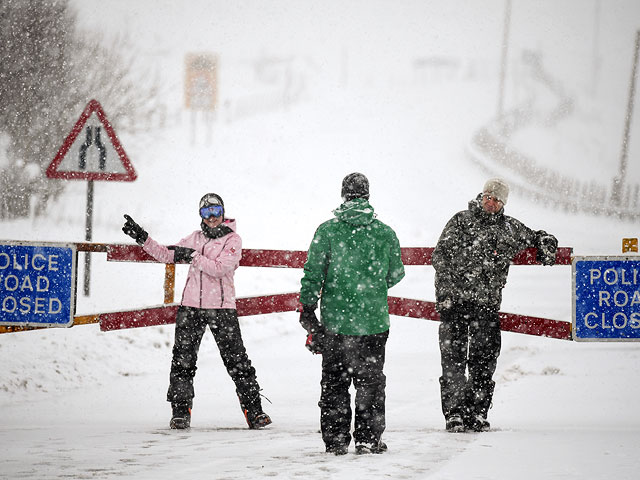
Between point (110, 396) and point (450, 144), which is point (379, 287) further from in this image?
point (450, 144)

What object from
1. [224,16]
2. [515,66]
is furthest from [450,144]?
[224,16]

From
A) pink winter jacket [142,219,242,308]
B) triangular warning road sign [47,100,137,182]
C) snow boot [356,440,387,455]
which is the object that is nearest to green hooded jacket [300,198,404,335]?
snow boot [356,440,387,455]

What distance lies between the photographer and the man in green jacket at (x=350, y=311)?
4719 mm

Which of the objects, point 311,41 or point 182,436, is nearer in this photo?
point 182,436

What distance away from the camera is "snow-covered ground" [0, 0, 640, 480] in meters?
4.45

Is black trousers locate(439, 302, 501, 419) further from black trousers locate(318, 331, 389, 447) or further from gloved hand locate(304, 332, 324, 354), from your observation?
gloved hand locate(304, 332, 324, 354)

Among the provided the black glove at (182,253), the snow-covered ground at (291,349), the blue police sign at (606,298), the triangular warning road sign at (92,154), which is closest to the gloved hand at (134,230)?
the black glove at (182,253)

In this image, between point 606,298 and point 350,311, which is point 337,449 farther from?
point 606,298

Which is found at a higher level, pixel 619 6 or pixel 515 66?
pixel 619 6

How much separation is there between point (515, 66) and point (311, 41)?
21.8 m

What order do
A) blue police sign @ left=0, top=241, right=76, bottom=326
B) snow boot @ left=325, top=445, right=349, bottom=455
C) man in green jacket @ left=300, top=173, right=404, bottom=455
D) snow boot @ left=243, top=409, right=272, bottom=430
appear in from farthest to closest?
blue police sign @ left=0, top=241, right=76, bottom=326, snow boot @ left=243, top=409, right=272, bottom=430, man in green jacket @ left=300, top=173, right=404, bottom=455, snow boot @ left=325, top=445, right=349, bottom=455

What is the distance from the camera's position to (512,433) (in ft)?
17.8

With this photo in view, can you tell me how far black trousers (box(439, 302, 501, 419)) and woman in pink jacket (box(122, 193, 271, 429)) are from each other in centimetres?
131

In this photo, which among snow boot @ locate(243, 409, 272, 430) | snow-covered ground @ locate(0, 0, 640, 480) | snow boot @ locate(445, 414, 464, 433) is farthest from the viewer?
snow boot @ locate(243, 409, 272, 430)
